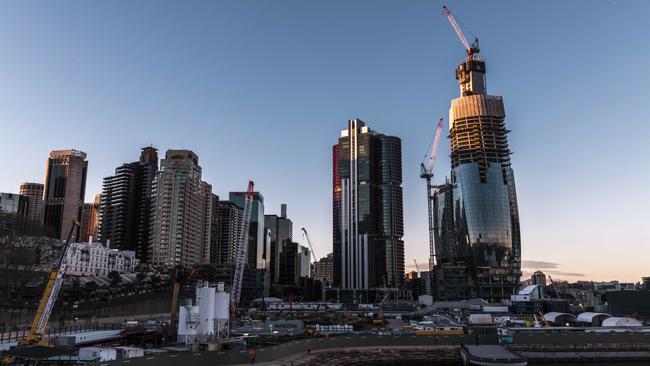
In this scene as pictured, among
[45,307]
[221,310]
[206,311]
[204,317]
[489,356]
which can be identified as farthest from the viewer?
[221,310]

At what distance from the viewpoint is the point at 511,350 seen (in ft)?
306

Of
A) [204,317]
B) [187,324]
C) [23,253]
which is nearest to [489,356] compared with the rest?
[204,317]

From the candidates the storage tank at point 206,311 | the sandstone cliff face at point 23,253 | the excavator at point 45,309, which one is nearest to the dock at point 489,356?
the storage tank at point 206,311

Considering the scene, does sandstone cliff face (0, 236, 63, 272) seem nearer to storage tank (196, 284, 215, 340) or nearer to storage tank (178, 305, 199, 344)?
storage tank (196, 284, 215, 340)

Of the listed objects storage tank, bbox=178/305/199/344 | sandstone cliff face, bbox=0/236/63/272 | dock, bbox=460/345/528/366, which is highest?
sandstone cliff face, bbox=0/236/63/272

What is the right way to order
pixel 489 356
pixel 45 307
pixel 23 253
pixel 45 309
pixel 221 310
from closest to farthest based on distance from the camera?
pixel 45 309, pixel 45 307, pixel 489 356, pixel 221 310, pixel 23 253

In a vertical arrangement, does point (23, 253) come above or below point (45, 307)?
Result: above

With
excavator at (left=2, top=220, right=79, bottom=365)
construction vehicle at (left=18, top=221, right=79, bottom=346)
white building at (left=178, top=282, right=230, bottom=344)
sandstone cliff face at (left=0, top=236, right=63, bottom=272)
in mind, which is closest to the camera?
excavator at (left=2, top=220, right=79, bottom=365)

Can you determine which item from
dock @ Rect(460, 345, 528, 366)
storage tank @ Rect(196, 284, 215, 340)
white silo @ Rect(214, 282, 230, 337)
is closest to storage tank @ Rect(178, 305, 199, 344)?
storage tank @ Rect(196, 284, 215, 340)

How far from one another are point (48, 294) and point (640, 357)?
103m

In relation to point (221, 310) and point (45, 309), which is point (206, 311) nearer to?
point (221, 310)

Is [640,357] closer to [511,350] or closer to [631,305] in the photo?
[511,350]

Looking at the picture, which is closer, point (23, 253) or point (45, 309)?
point (45, 309)

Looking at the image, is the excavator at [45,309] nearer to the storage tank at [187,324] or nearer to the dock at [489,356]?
the storage tank at [187,324]
